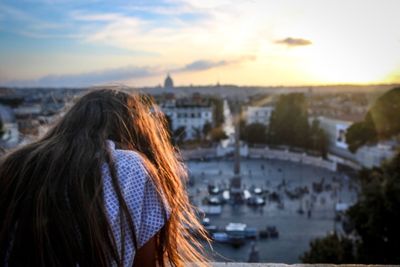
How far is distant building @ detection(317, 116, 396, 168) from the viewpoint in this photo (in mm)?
11878

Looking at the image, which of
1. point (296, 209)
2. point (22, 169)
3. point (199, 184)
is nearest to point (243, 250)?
point (296, 209)

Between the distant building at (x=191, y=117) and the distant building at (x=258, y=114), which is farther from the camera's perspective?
the distant building at (x=258, y=114)

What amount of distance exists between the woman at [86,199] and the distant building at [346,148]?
1018cm

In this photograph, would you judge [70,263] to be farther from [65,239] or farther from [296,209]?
[296,209]

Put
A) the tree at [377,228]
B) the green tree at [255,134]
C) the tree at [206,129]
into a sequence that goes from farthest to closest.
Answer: the tree at [206,129]
the green tree at [255,134]
the tree at [377,228]

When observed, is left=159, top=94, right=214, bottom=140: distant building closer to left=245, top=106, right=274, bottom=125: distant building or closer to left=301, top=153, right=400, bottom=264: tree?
left=245, top=106, right=274, bottom=125: distant building

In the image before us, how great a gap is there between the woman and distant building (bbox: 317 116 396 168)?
1018cm

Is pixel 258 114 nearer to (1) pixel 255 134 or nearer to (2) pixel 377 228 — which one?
(1) pixel 255 134

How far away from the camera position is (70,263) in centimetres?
54

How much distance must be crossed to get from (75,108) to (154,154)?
5.3 inches

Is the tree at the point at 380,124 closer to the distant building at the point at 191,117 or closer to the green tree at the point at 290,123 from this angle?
the green tree at the point at 290,123

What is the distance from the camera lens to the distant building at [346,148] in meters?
11.9

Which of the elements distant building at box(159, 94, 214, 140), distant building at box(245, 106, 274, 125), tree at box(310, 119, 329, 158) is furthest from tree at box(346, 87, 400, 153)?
distant building at box(245, 106, 274, 125)

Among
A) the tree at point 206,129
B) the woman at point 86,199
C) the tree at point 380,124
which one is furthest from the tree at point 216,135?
the woman at point 86,199
